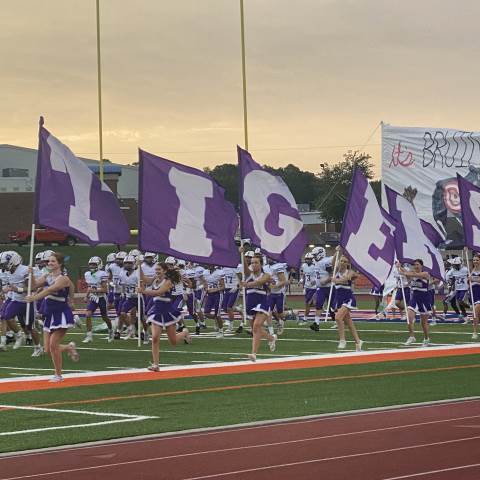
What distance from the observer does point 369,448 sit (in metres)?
10.4

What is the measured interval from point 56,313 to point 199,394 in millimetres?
2623

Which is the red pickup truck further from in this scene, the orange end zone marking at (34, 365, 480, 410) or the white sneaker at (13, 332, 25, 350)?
the orange end zone marking at (34, 365, 480, 410)

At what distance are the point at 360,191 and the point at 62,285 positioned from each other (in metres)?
9.10

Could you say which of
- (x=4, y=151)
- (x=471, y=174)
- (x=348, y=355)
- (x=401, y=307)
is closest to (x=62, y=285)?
(x=348, y=355)

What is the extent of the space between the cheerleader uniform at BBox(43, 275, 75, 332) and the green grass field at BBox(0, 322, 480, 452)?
39.7 inches

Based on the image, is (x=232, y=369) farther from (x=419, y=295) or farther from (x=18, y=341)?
(x=18, y=341)

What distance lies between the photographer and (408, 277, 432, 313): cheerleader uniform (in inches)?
892

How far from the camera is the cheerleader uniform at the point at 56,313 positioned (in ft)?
53.5

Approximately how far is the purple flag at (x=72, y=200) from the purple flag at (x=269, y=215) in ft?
8.74

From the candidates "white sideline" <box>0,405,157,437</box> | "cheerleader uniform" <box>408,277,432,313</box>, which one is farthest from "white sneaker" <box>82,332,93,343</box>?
"white sideline" <box>0,405,157,437</box>

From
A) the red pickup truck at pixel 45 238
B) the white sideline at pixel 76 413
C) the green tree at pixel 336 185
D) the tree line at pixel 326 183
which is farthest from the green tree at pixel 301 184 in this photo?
the white sideline at pixel 76 413

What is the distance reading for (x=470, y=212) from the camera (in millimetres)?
25141

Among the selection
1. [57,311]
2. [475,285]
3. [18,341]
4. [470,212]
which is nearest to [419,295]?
[475,285]

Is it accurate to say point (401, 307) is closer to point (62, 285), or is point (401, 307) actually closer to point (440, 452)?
point (62, 285)
